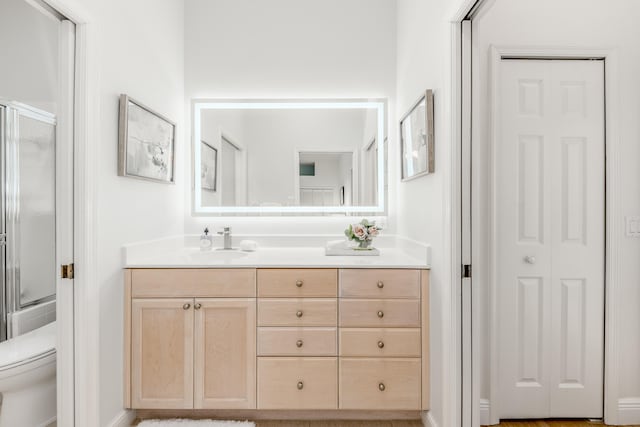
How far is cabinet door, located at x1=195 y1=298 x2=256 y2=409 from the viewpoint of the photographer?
1896mm

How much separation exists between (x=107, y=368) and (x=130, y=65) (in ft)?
5.06

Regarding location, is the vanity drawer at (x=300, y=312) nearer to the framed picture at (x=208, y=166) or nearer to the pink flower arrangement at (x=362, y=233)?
the pink flower arrangement at (x=362, y=233)

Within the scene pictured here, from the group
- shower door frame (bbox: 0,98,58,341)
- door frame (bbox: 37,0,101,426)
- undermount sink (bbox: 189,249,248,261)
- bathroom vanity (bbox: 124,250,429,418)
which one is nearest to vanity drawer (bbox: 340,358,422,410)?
bathroom vanity (bbox: 124,250,429,418)

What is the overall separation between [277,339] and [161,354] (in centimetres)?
60

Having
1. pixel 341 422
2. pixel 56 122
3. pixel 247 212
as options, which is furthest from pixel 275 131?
pixel 341 422

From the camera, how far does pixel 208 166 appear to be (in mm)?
2627

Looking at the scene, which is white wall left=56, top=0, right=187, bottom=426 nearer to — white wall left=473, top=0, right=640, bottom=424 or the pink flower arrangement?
the pink flower arrangement

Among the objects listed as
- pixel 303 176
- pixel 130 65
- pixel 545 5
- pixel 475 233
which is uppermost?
pixel 545 5

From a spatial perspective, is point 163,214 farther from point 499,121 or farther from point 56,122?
point 499,121

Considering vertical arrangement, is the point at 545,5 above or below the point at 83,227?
above

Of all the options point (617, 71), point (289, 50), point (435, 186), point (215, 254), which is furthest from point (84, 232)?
point (617, 71)

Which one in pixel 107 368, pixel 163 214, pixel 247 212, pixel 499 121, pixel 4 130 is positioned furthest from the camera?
pixel 247 212

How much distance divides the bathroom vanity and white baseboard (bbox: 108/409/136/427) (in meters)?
0.10

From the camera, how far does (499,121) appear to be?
1.92 meters
